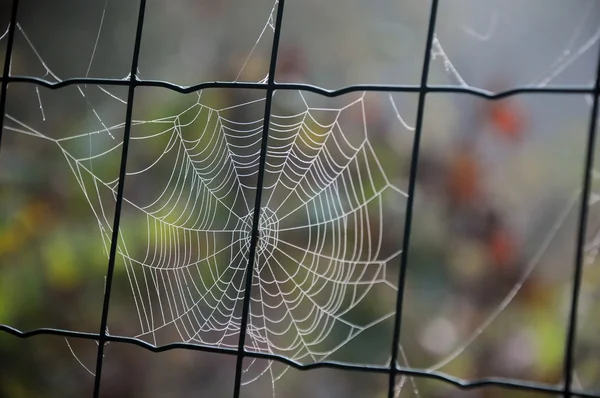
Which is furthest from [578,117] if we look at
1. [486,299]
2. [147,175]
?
[147,175]

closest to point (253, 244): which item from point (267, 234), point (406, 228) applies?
point (406, 228)

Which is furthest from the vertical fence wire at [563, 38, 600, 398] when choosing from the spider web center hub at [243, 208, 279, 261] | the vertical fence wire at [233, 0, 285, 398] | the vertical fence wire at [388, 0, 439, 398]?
the spider web center hub at [243, 208, 279, 261]

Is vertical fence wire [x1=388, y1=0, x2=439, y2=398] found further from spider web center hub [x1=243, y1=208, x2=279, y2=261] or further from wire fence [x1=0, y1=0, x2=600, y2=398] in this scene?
spider web center hub [x1=243, y1=208, x2=279, y2=261]

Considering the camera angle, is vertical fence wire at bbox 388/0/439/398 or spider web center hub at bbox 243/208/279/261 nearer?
vertical fence wire at bbox 388/0/439/398

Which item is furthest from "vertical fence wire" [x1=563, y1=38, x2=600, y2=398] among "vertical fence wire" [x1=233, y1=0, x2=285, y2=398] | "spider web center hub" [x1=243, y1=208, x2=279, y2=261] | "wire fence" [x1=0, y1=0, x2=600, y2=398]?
"spider web center hub" [x1=243, y1=208, x2=279, y2=261]

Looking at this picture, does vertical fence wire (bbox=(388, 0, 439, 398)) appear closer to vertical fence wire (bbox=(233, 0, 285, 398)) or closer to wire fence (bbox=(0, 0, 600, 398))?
wire fence (bbox=(0, 0, 600, 398))

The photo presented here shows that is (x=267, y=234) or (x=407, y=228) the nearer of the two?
(x=407, y=228)

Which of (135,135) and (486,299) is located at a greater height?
(135,135)

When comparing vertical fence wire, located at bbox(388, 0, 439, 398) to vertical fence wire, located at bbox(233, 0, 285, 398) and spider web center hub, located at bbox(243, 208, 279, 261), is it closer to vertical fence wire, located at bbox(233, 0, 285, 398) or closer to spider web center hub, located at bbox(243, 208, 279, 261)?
vertical fence wire, located at bbox(233, 0, 285, 398)

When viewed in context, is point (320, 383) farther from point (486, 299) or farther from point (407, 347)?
point (486, 299)

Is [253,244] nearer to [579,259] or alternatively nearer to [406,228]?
[406,228]

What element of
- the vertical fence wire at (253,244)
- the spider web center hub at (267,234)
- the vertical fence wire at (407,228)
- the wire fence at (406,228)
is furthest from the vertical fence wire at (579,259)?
the spider web center hub at (267,234)
